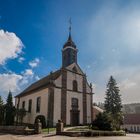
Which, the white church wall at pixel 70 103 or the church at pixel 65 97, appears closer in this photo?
the church at pixel 65 97

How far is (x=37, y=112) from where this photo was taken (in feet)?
120

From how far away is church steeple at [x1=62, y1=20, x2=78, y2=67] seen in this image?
3985 centimetres

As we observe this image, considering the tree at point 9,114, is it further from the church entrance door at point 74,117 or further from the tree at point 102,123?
the tree at point 102,123

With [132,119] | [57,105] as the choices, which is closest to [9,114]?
[57,105]

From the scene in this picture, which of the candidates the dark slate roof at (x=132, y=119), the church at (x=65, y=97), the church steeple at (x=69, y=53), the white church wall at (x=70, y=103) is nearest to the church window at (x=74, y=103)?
the church at (x=65, y=97)

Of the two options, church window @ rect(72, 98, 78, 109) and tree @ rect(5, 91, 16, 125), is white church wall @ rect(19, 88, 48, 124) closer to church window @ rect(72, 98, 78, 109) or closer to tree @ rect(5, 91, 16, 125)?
tree @ rect(5, 91, 16, 125)

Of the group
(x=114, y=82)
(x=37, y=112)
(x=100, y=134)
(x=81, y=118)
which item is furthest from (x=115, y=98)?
(x=100, y=134)

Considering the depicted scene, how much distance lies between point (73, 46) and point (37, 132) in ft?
72.9

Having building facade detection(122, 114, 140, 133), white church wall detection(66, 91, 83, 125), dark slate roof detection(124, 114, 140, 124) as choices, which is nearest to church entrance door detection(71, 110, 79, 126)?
white church wall detection(66, 91, 83, 125)

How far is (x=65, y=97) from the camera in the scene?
116 ft

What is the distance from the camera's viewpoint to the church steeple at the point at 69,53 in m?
39.8

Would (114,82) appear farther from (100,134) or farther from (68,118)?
(100,134)

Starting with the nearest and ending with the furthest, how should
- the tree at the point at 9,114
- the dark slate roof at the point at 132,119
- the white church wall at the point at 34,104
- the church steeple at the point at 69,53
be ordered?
the white church wall at the point at 34,104
the tree at the point at 9,114
the church steeple at the point at 69,53
the dark slate roof at the point at 132,119

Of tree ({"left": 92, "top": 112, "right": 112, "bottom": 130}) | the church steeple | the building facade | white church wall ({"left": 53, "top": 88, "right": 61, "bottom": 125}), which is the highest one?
the church steeple
